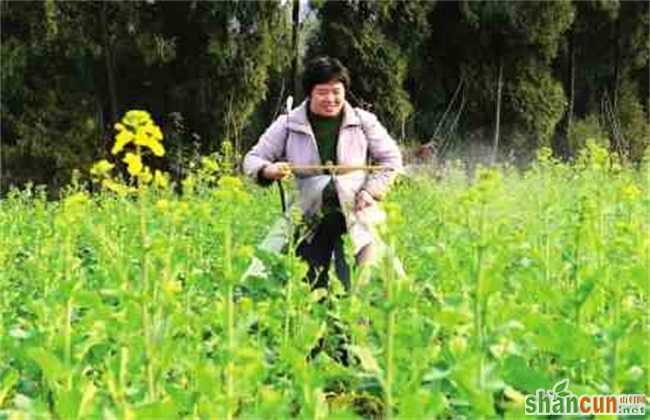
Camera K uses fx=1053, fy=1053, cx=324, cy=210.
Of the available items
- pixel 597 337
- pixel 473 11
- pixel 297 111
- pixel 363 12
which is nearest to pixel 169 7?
pixel 363 12

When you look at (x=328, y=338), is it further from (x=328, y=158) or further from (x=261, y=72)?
(x=261, y=72)

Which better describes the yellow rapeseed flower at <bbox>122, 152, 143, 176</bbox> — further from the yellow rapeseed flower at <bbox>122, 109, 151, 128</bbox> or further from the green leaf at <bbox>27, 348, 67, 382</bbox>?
the green leaf at <bbox>27, 348, 67, 382</bbox>

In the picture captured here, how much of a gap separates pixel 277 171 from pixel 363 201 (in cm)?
36

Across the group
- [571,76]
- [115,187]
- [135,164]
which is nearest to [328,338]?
[115,187]

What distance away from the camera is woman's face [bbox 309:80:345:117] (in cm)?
420

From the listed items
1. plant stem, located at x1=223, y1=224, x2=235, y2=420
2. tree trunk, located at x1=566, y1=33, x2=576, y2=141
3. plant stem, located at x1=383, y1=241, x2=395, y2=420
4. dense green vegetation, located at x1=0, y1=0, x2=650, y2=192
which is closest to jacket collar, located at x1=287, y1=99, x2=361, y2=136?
plant stem, located at x1=223, y1=224, x2=235, y2=420

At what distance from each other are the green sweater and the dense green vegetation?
23.4 feet

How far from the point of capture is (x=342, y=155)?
4293 millimetres

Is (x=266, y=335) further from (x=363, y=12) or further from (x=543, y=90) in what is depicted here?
(x=543, y=90)

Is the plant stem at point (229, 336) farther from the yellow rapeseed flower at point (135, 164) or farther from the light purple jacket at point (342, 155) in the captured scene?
the light purple jacket at point (342, 155)

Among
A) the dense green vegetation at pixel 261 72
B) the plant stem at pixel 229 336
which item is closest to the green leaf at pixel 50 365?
the plant stem at pixel 229 336

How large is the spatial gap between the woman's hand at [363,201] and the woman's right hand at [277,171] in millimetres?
297

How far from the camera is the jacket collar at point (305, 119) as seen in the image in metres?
4.29

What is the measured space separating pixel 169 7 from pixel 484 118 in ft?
17.1
